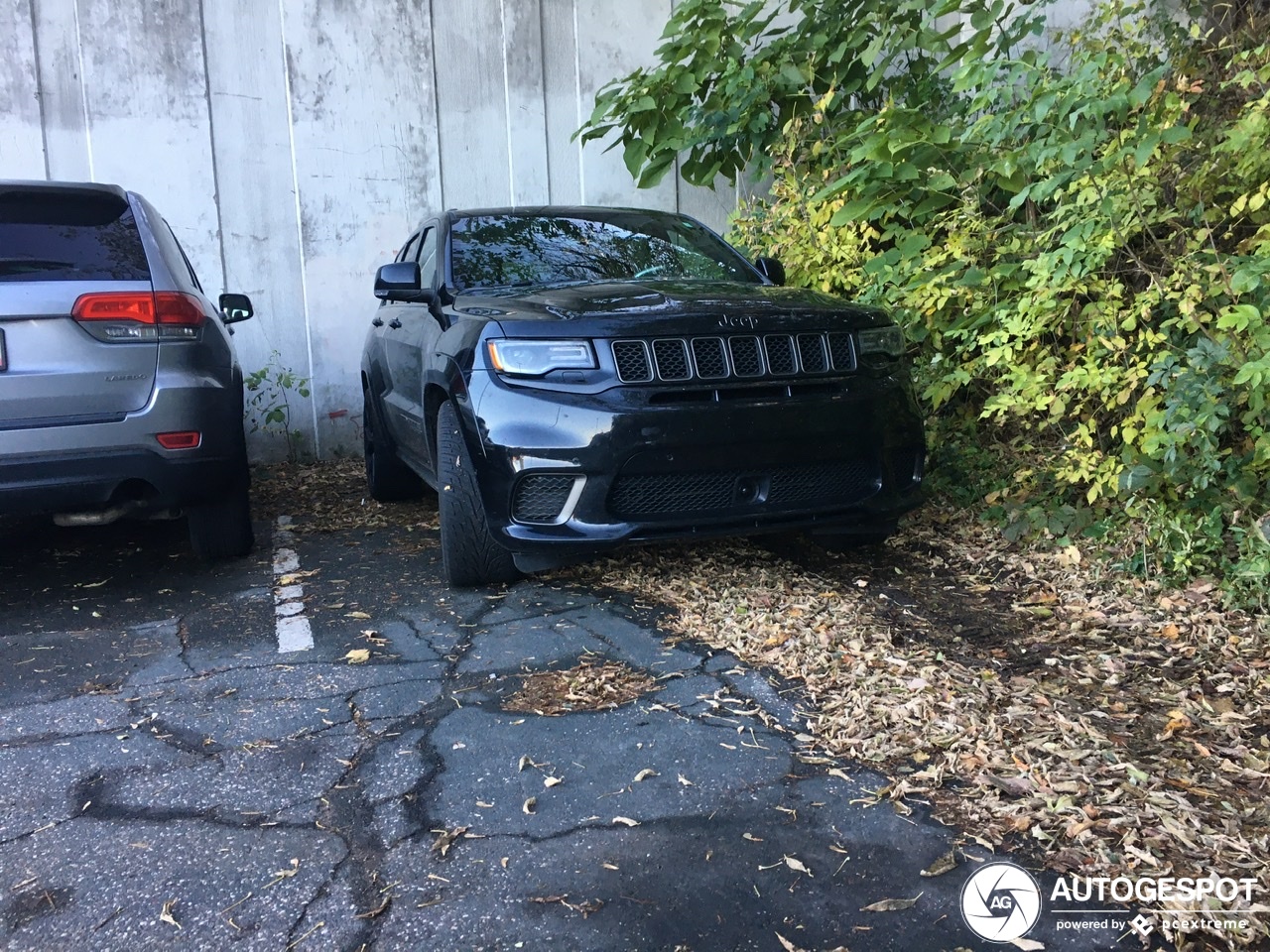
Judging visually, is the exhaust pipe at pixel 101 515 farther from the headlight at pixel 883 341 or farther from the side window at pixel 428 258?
the headlight at pixel 883 341

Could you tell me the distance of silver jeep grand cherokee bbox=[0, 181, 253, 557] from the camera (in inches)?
142

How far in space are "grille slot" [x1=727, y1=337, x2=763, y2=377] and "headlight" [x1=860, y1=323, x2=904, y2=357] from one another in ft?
1.61

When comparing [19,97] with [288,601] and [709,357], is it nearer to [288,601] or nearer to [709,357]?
[288,601]

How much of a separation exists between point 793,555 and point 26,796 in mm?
2940

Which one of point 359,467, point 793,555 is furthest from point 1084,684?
point 359,467

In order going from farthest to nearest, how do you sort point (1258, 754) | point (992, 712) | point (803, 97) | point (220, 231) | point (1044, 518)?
1. point (220, 231)
2. point (803, 97)
3. point (1044, 518)
4. point (992, 712)
5. point (1258, 754)

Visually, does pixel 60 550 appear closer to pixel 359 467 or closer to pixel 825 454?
pixel 359 467

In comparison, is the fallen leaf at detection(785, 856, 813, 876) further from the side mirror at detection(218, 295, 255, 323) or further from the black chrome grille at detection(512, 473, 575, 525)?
the side mirror at detection(218, 295, 255, 323)

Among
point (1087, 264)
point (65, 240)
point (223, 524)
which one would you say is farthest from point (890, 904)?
point (65, 240)

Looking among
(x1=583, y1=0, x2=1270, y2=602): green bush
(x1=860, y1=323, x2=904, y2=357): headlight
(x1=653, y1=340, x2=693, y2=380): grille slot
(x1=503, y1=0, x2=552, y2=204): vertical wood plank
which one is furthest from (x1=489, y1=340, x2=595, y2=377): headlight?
(x1=503, y1=0, x2=552, y2=204): vertical wood plank

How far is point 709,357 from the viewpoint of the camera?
137 inches

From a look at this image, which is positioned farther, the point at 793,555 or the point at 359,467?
the point at 359,467

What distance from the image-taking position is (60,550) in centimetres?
506
